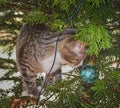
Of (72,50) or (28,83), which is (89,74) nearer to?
(72,50)

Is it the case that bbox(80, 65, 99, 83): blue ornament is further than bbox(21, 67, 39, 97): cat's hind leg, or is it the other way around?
bbox(21, 67, 39, 97): cat's hind leg

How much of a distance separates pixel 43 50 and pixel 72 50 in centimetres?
12

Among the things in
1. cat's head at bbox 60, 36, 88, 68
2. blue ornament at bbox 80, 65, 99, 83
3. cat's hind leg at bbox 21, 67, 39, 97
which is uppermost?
cat's head at bbox 60, 36, 88, 68

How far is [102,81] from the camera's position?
1.21m

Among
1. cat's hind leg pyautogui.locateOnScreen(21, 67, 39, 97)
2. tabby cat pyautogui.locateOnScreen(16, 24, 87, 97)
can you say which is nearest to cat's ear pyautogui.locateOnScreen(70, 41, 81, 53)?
tabby cat pyautogui.locateOnScreen(16, 24, 87, 97)

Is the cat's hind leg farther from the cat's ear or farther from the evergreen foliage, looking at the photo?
the cat's ear

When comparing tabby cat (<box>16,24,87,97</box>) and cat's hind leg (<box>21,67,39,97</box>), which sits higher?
tabby cat (<box>16,24,87,97</box>)

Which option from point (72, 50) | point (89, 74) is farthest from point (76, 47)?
A: point (89, 74)

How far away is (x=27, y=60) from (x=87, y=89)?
395 mm

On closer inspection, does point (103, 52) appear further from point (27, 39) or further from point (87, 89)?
point (27, 39)

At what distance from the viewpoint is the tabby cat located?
4.19 ft

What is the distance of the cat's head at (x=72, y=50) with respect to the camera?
4.14 ft

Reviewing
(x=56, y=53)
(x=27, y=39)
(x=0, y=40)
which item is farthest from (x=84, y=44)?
(x=0, y=40)

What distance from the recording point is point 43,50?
1306 millimetres
